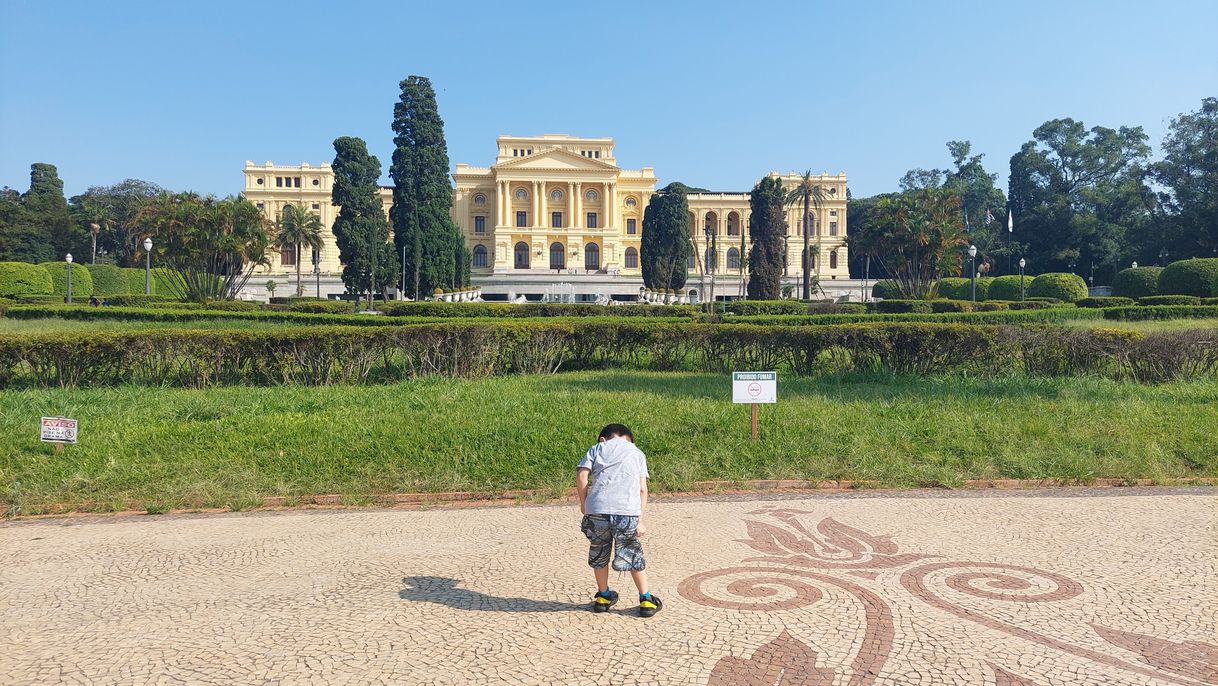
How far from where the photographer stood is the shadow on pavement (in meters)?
4.31

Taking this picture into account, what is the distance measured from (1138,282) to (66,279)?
54.0m

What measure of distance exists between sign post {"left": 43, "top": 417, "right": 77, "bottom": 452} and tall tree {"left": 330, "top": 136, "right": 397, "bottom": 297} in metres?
32.0

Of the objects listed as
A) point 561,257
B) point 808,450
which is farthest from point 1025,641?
point 561,257

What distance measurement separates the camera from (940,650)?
12.2 ft

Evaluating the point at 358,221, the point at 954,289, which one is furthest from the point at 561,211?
the point at 954,289

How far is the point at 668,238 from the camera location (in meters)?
49.2

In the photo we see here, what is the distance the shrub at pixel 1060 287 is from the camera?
37.5m

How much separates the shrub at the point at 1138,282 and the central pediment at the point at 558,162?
4324 cm

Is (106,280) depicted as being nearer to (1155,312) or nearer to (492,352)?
(492,352)

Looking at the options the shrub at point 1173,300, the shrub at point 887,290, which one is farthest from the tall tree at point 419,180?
the shrub at point 1173,300

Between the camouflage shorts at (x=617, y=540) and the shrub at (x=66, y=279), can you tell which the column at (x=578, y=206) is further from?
the camouflage shorts at (x=617, y=540)

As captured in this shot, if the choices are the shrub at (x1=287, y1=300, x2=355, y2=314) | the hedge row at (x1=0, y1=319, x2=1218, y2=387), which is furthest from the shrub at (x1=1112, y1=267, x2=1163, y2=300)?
the shrub at (x1=287, y1=300, x2=355, y2=314)

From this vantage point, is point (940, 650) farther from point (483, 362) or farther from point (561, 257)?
point (561, 257)

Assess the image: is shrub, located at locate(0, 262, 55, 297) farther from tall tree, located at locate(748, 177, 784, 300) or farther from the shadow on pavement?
the shadow on pavement
